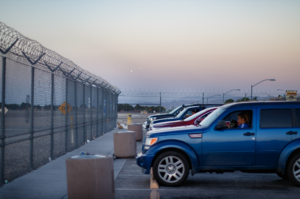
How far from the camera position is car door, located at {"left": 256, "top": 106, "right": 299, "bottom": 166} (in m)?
8.12

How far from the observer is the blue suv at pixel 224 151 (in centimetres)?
810

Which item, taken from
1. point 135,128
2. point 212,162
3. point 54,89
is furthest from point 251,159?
point 135,128

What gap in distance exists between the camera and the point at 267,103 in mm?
8492

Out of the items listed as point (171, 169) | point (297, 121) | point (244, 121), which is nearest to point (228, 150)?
point (244, 121)

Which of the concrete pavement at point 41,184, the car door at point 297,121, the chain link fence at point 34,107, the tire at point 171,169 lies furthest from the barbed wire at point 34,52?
the car door at point 297,121

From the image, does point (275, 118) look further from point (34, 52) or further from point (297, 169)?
point (34, 52)

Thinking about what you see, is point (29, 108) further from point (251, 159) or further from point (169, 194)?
point (251, 159)

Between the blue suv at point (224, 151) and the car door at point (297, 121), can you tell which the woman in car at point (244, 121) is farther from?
the car door at point (297, 121)

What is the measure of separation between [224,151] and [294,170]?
1.55 metres

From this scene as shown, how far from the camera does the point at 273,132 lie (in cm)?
822

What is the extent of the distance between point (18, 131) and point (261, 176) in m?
5.95

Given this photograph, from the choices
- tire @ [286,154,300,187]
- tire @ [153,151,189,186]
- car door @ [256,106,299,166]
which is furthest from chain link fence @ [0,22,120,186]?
tire @ [286,154,300,187]

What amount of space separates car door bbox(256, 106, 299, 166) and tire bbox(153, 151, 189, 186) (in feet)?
5.29

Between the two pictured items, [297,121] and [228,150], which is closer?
[228,150]
